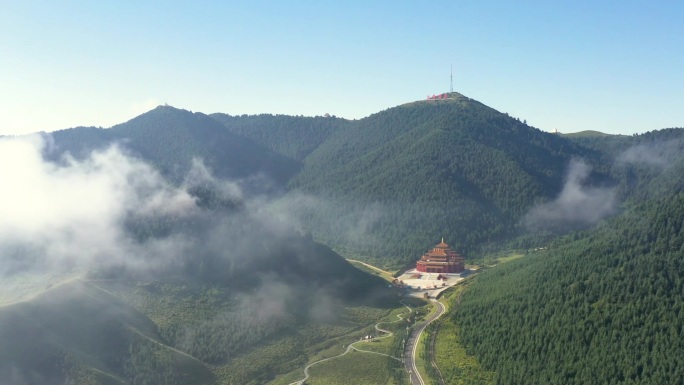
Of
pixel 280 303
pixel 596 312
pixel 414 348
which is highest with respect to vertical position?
pixel 596 312

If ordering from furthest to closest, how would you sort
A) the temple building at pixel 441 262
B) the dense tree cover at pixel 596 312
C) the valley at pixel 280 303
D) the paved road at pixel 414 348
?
1. the temple building at pixel 441 262
2. the paved road at pixel 414 348
3. the valley at pixel 280 303
4. the dense tree cover at pixel 596 312

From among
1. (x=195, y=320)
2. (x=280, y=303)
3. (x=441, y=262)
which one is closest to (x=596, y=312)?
(x=280, y=303)

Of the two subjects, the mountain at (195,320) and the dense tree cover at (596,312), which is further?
the mountain at (195,320)

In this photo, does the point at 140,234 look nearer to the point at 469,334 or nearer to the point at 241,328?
the point at 241,328

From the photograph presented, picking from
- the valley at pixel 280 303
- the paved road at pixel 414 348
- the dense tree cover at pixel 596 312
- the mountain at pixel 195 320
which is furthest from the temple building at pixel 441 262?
the dense tree cover at pixel 596 312

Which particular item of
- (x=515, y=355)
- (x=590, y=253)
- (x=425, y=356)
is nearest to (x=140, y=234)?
(x=425, y=356)

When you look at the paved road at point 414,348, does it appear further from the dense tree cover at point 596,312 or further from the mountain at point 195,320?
the mountain at point 195,320

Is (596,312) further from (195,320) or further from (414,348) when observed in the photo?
(195,320)
